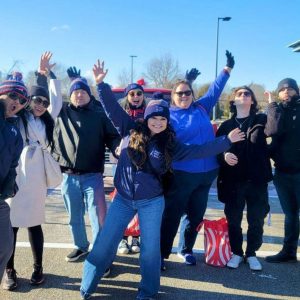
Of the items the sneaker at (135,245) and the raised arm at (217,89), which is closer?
the raised arm at (217,89)

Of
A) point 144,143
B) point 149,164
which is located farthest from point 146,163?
point 144,143

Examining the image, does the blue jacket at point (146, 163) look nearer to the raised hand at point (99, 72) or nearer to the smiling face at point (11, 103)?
the raised hand at point (99, 72)

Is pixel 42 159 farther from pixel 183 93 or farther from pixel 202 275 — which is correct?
pixel 202 275

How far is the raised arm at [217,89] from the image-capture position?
13.4 feet

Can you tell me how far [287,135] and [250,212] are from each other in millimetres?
930

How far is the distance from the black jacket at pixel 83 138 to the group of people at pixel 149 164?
0.01 metres

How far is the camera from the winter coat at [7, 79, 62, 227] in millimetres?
3357

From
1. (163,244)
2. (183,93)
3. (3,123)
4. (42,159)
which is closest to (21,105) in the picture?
(3,123)

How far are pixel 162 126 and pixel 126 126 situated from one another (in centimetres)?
35

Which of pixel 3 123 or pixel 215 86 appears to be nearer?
pixel 3 123

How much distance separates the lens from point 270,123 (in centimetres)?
376

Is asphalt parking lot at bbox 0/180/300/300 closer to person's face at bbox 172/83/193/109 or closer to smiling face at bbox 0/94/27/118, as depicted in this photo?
smiling face at bbox 0/94/27/118

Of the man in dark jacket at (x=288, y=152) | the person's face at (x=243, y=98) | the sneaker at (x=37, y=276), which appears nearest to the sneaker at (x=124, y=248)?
the sneaker at (x=37, y=276)

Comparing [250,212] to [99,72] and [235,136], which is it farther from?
[99,72]
